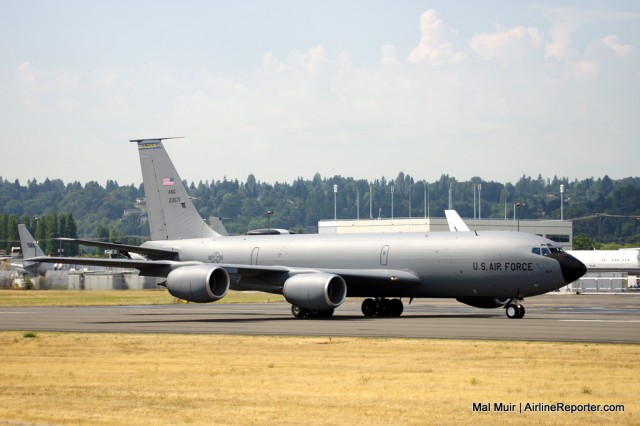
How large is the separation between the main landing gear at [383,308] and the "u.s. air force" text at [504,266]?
4.70 meters

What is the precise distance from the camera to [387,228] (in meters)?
144

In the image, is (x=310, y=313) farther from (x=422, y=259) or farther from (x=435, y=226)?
(x=435, y=226)

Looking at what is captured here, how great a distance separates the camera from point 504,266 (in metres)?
41.6

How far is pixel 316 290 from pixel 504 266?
7866mm

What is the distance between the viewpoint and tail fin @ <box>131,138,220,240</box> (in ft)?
171

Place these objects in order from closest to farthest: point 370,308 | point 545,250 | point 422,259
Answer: point 545,250
point 422,259
point 370,308

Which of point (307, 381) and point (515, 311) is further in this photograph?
point (515, 311)

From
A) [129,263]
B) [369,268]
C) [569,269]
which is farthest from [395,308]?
[129,263]

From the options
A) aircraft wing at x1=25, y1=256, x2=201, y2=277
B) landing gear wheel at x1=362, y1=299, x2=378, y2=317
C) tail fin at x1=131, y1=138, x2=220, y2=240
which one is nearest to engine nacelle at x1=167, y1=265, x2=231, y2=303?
aircraft wing at x1=25, y1=256, x2=201, y2=277

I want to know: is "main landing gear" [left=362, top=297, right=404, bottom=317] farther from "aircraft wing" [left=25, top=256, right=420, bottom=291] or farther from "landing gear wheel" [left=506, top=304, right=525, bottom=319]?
"landing gear wheel" [left=506, top=304, right=525, bottom=319]

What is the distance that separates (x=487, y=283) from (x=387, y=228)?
10154 centimetres

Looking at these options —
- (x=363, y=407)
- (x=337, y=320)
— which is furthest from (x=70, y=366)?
(x=337, y=320)

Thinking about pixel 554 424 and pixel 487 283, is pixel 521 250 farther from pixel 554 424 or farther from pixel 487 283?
pixel 554 424

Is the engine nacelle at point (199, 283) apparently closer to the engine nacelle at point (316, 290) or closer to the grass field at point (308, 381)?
the engine nacelle at point (316, 290)
